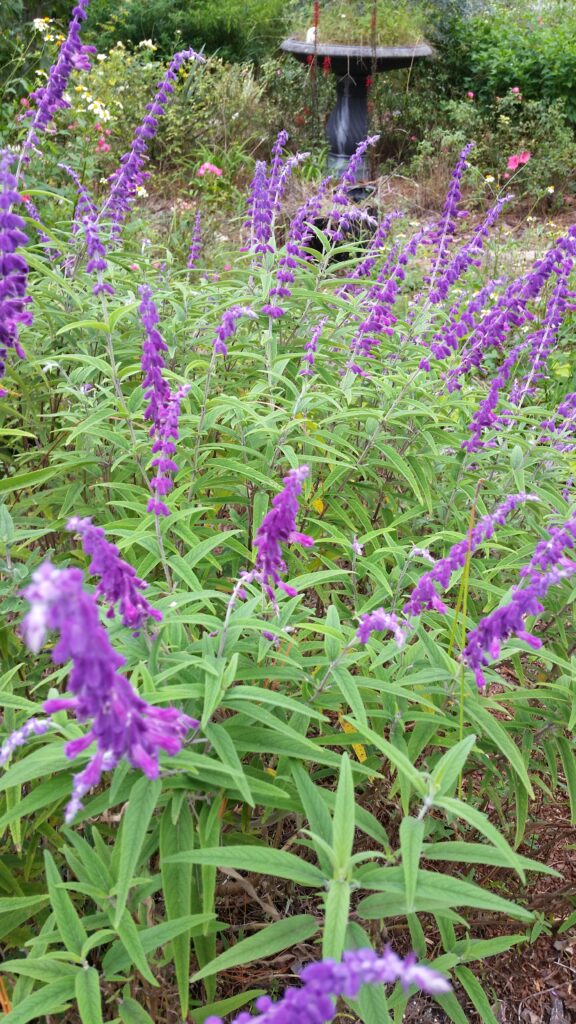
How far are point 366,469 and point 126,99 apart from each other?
11.3 meters

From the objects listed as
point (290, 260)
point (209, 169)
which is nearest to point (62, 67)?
point (290, 260)

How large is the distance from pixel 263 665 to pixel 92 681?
1.33 m

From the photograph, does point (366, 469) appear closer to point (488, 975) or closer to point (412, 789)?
point (412, 789)

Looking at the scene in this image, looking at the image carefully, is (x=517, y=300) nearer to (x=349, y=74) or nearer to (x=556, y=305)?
(x=556, y=305)

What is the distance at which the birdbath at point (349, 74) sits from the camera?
41.3 feet

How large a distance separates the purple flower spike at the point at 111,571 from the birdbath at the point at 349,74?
12.4 meters

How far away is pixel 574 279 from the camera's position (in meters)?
7.98

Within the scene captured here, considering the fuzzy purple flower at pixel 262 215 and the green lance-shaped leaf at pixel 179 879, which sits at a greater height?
the fuzzy purple flower at pixel 262 215

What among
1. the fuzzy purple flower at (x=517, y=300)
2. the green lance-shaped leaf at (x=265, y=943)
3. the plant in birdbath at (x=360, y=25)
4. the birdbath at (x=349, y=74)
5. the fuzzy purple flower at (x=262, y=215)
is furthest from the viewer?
the plant in birdbath at (x=360, y=25)

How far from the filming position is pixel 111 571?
63.9 inches

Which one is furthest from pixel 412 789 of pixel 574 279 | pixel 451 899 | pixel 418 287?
pixel 418 287

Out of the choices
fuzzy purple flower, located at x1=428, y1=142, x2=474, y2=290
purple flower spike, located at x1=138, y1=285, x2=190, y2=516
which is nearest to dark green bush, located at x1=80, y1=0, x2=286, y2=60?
fuzzy purple flower, located at x1=428, y1=142, x2=474, y2=290

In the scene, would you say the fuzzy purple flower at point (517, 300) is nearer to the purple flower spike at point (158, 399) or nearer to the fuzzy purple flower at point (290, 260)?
the fuzzy purple flower at point (290, 260)

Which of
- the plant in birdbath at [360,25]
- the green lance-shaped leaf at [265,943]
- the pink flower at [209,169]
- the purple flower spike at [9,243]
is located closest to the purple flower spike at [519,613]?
the green lance-shaped leaf at [265,943]
